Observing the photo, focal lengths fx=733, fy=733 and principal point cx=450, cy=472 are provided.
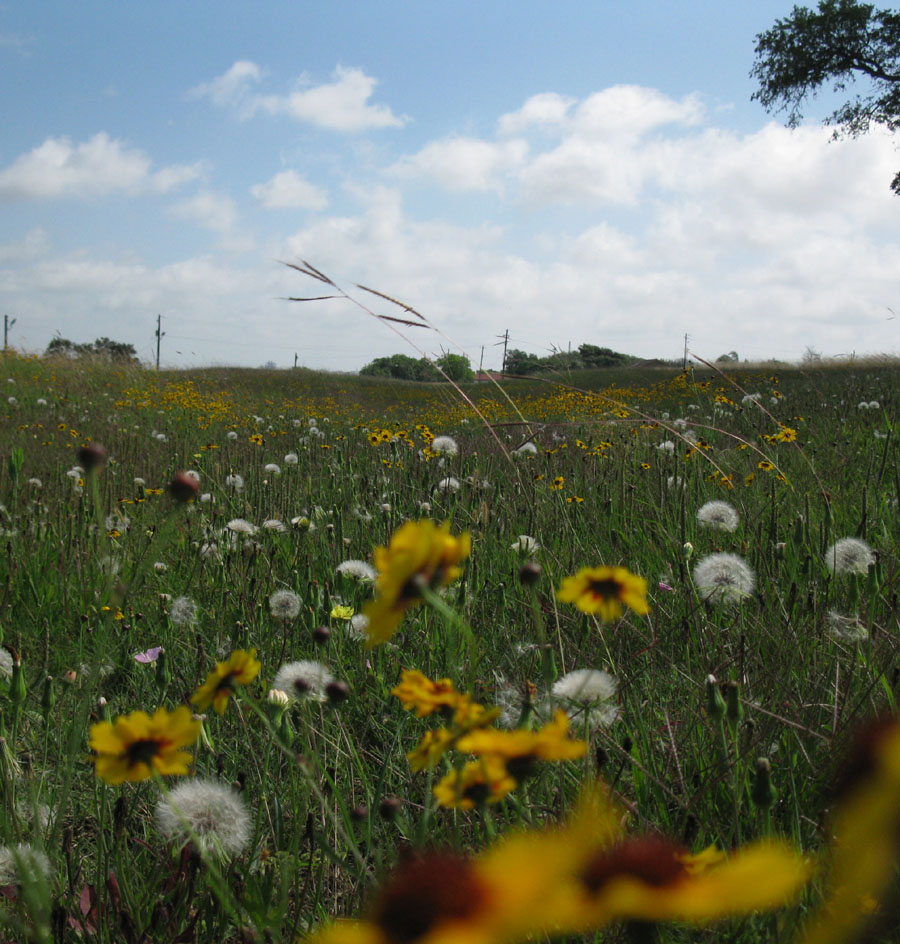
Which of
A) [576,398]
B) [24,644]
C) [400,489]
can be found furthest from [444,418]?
[24,644]

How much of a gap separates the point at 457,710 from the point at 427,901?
337mm

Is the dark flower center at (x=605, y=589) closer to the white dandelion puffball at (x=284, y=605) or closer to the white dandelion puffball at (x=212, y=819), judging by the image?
the white dandelion puffball at (x=212, y=819)

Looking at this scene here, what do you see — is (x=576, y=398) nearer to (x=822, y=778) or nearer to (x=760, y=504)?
(x=760, y=504)

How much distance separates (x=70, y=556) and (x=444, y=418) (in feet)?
26.8

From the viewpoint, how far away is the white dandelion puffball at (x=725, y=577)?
1.94 meters

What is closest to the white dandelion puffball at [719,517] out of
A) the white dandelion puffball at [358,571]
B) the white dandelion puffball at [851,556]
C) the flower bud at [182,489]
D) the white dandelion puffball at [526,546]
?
the white dandelion puffball at [851,556]

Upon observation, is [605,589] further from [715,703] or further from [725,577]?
[725,577]

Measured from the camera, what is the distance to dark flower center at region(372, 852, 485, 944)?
348 millimetres

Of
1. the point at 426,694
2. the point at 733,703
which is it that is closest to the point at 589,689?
the point at 733,703

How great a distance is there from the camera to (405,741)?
182 cm

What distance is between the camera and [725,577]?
1963 mm

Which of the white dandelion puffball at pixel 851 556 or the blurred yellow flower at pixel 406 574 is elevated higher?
the blurred yellow flower at pixel 406 574

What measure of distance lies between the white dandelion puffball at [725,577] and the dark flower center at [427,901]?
1682 mm

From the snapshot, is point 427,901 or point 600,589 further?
point 600,589
